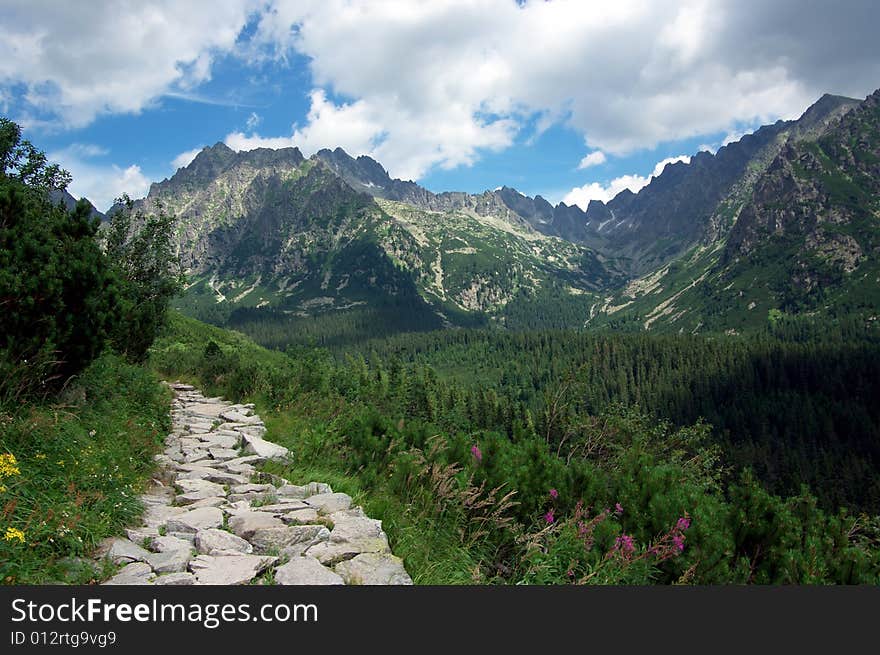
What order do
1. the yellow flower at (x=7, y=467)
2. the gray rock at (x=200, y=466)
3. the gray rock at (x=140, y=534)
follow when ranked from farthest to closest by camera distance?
the gray rock at (x=200, y=466) → the gray rock at (x=140, y=534) → the yellow flower at (x=7, y=467)

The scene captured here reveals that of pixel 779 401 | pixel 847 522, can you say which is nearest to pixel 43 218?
pixel 847 522

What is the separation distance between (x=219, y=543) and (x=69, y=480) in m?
2.67

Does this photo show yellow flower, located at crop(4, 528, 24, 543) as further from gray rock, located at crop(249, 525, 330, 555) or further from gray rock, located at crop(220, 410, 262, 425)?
gray rock, located at crop(220, 410, 262, 425)

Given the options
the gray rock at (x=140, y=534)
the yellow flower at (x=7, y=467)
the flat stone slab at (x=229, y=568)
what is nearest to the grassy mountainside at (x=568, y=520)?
the flat stone slab at (x=229, y=568)

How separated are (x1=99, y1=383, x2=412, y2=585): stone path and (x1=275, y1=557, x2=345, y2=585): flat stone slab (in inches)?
0.5

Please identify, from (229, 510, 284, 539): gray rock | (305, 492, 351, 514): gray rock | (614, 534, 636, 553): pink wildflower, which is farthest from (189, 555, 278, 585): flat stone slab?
(614, 534, 636, 553): pink wildflower

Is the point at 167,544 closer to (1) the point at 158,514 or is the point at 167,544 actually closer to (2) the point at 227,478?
(1) the point at 158,514

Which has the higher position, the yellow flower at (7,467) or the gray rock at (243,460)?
the yellow flower at (7,467)

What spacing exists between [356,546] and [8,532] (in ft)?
12.8

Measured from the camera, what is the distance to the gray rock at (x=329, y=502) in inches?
334

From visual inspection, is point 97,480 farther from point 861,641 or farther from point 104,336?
point 861,641

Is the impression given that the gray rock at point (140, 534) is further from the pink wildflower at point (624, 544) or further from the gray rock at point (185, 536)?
the pink wildflower at point (624, 544)

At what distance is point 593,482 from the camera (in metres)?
8.41

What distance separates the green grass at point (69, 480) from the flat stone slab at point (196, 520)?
61 centimetres
